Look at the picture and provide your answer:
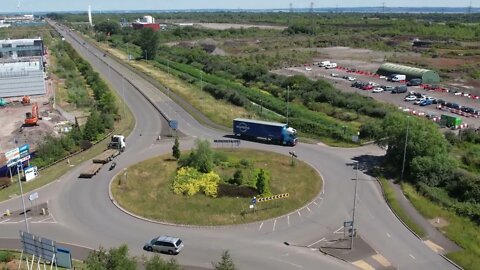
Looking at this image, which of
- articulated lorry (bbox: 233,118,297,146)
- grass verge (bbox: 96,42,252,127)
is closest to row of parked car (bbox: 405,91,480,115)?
grass verge (bbox: 96,42,252,127)

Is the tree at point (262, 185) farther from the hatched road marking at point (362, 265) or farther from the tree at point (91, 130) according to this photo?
the tree at point (91, 130)

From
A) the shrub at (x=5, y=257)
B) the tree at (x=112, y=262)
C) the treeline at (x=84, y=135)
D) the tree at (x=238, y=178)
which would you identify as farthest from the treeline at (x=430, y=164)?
the treeline at (x=84, y=135)

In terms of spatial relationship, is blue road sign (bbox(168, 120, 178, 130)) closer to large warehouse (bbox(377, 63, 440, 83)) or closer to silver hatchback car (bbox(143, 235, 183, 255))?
silver hatchback car (bbox(143, 235, 183, 255))

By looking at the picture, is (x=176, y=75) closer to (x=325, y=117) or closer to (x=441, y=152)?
(x=325, y=117)

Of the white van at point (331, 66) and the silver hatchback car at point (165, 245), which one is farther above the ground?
the white van at point (331, 66)

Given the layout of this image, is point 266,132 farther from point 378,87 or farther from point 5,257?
point 378,87

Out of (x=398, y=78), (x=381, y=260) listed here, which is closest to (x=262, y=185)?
(x=381, y=260)
